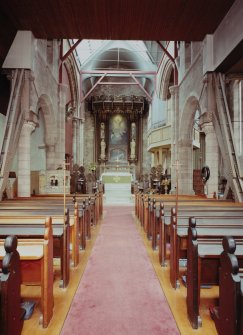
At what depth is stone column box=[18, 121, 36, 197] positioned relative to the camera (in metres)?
9.22

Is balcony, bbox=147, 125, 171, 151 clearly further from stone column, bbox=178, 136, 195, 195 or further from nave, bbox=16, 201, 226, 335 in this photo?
nave, bbox=16, 201, 226, 335

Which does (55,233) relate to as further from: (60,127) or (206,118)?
(60,127)

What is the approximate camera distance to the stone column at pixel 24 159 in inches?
363

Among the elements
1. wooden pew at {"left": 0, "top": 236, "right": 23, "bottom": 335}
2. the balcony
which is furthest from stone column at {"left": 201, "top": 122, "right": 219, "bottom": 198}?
wooden pew at {"left": 0, "top": 236, "right": 23, "bottom": 335}

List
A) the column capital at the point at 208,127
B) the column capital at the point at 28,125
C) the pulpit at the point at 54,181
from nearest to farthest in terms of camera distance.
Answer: the column capital at the point at 28,125, the column capital at the point at 208,127, the pulpit at the point at 54,181

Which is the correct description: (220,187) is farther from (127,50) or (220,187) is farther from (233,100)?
(127,50)

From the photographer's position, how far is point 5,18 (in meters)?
8.12

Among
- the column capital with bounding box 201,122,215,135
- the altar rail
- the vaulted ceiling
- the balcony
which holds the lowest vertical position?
the altar rail

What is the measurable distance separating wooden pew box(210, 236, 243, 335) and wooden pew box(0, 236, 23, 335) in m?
1.37

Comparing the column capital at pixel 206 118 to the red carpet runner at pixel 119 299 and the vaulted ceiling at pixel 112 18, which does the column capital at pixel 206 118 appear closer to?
the vaulted ceiling at pixel 112 18

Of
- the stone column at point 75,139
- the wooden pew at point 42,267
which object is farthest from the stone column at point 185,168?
the wooden pew at point 42,267

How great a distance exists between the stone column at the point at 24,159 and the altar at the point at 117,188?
568cm

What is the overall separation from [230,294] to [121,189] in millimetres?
14707

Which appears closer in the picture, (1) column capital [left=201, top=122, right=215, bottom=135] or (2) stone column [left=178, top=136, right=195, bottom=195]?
(1) column capital [left=201, top=122, right=215, bottom=135]
